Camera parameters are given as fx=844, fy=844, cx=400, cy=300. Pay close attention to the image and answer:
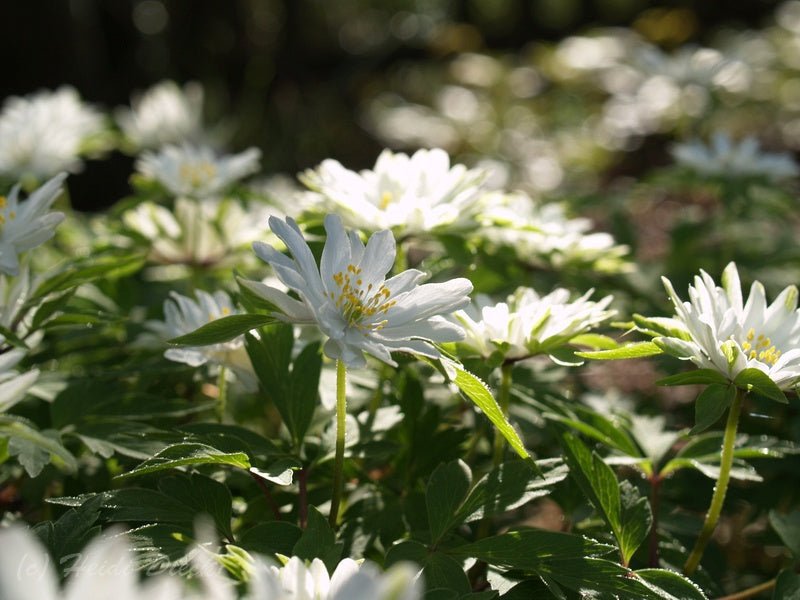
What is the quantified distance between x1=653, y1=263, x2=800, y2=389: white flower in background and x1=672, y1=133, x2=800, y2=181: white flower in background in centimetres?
120

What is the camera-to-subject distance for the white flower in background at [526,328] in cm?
122

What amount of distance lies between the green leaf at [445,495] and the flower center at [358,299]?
0.77 ft

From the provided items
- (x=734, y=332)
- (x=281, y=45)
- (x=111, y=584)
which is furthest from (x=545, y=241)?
(x=281, y=45)

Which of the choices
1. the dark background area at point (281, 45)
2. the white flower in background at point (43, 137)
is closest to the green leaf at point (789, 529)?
the white flower in background at point (43, 137)

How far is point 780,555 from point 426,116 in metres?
5.13

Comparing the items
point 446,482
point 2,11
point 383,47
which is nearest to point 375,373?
point 446,482

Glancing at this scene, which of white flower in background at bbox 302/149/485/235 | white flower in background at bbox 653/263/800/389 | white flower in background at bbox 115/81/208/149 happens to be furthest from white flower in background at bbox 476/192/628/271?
white flower in background at bbox 115/81/208/149

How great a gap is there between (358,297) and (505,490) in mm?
330

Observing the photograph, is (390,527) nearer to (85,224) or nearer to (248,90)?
(85,224)

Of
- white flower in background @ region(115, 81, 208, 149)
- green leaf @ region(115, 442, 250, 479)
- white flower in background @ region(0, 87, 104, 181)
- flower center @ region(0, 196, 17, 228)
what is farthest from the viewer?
white flower in background @ region(115, 81, 208, 149)

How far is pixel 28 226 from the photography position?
50.0 inches

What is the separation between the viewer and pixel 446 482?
3.84 feet

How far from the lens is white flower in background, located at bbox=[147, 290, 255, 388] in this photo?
1.33 meters

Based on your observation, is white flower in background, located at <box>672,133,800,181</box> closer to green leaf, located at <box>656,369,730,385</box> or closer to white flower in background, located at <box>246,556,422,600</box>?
green leaf, located at <box>656,369,730,385</box>
